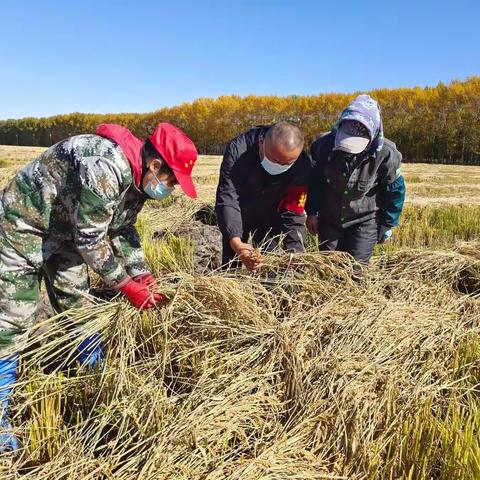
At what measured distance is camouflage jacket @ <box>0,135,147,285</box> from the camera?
6.35ft

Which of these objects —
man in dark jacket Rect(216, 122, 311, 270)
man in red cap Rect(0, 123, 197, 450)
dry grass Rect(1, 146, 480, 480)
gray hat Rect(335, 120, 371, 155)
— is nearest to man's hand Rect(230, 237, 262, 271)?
man in dark jacket Rect(216, 122, 311, 270)

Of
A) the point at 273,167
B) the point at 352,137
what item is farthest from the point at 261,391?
the point at 352,137

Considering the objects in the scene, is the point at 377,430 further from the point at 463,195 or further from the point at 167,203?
the point at 463,195

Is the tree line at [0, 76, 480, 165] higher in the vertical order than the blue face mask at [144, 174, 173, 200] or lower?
higher

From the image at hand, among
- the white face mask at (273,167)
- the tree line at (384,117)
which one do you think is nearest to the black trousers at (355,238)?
the white face mask at (273,167)

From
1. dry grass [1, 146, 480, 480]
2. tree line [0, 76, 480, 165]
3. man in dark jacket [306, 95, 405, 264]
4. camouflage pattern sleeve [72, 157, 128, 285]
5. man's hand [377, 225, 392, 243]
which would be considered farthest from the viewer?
tree line [0, 76, 480, 165]

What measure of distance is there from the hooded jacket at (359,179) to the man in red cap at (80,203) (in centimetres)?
128

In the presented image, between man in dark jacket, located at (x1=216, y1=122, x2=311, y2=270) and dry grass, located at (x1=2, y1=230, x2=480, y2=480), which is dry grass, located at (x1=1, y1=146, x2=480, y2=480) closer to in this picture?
dry grass, located at (x1=2, y1=230, x2=480, y2=480)

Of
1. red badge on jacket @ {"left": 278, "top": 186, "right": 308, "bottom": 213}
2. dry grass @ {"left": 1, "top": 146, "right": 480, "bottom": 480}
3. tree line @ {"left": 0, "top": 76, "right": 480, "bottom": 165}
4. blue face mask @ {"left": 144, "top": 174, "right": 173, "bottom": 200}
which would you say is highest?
tree line @ {"left": 0, "top": 76, "right": 480, "bottom": 165}

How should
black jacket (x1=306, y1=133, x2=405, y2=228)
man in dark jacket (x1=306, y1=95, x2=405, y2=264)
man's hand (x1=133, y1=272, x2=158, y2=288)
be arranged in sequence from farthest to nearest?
black jacket (x1=306, y1=133, x2=405, y2=228) → man in dark jacket (x1=306, y1=95, x2=405, y2=264) → man's hand (x1=133, y1=272, x2=158, y2=288)

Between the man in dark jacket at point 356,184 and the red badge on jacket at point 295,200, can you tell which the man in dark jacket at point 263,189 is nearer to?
the red badge on jacket at point 295,200

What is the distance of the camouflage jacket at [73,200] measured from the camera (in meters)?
1.93

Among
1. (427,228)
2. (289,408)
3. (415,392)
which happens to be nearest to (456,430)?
(415,392)

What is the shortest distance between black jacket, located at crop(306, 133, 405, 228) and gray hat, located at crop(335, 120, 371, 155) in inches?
6.7
